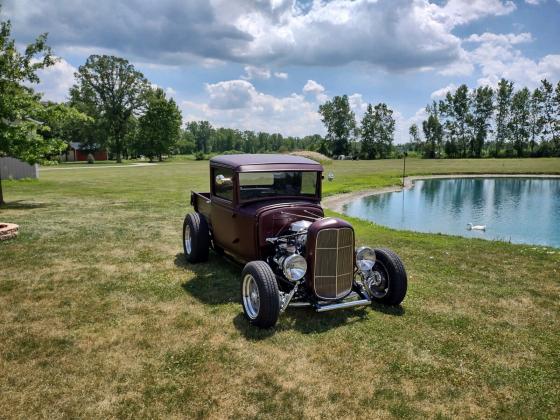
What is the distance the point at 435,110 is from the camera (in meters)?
89.6

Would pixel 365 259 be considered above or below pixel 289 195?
below

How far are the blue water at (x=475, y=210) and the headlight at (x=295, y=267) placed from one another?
10723 mm

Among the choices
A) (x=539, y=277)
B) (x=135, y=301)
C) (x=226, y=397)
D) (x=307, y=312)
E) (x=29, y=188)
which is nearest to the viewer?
(x=226, y=397)

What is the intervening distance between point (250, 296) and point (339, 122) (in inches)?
3552

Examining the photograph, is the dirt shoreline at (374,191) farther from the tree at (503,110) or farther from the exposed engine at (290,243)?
the tree at (503,110)

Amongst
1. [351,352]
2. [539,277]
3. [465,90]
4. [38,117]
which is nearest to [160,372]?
[351,352]

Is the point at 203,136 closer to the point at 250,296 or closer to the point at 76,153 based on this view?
the point at 76,153

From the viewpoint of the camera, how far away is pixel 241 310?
19.5 ft

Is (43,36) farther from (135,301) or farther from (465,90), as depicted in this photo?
(465,90)

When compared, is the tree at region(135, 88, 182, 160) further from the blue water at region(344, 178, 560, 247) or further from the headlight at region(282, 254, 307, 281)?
the headlight at region(282, 254, 307, 281)

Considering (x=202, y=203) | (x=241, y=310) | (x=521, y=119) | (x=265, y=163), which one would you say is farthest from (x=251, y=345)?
(x=521, y=119)

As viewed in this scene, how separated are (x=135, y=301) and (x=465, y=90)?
90538mm

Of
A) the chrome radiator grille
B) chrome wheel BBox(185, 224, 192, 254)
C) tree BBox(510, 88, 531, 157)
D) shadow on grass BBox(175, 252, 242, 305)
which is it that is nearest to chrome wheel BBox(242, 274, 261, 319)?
shadow on grass BBox(175, 252, 242, 305)

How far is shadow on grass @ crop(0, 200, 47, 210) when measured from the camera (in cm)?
1478
